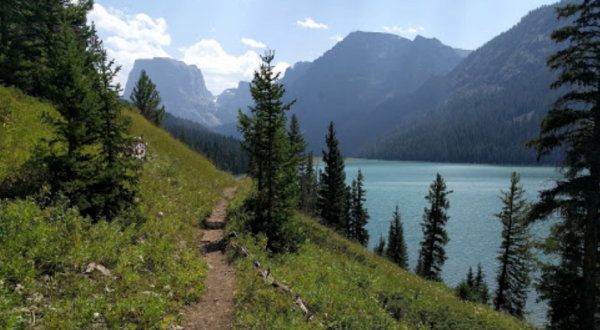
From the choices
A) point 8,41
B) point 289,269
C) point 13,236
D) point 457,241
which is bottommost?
point 457,241

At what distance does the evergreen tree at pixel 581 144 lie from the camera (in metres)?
13.2

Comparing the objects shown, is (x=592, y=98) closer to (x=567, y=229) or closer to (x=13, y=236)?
(x=567, y=229)

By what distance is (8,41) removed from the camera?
55.9ft

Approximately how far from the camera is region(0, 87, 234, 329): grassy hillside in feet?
17.3

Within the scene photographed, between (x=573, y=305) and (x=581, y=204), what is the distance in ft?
17.3

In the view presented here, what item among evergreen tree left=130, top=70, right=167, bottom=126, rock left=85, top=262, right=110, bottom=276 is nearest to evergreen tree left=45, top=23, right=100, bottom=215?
rock left=85, top=262, right=110, bottom=276

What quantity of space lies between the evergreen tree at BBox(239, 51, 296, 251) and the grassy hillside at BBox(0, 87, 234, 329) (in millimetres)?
3534

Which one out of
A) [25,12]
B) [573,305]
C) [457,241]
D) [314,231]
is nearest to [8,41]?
[25,12]

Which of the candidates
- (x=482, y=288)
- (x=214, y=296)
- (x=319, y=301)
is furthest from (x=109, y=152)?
(x=482, y=288)

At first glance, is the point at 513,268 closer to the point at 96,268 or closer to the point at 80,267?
the point at 96,268

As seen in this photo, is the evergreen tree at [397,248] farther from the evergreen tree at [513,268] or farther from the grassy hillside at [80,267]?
the grassy hillside at [80,267]

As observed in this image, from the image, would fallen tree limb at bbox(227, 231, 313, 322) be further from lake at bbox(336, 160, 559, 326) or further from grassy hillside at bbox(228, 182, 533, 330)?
lake at bbox(336, 160, 559, 326)

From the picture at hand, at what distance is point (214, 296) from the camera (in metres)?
8.40

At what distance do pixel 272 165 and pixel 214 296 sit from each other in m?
7.02
